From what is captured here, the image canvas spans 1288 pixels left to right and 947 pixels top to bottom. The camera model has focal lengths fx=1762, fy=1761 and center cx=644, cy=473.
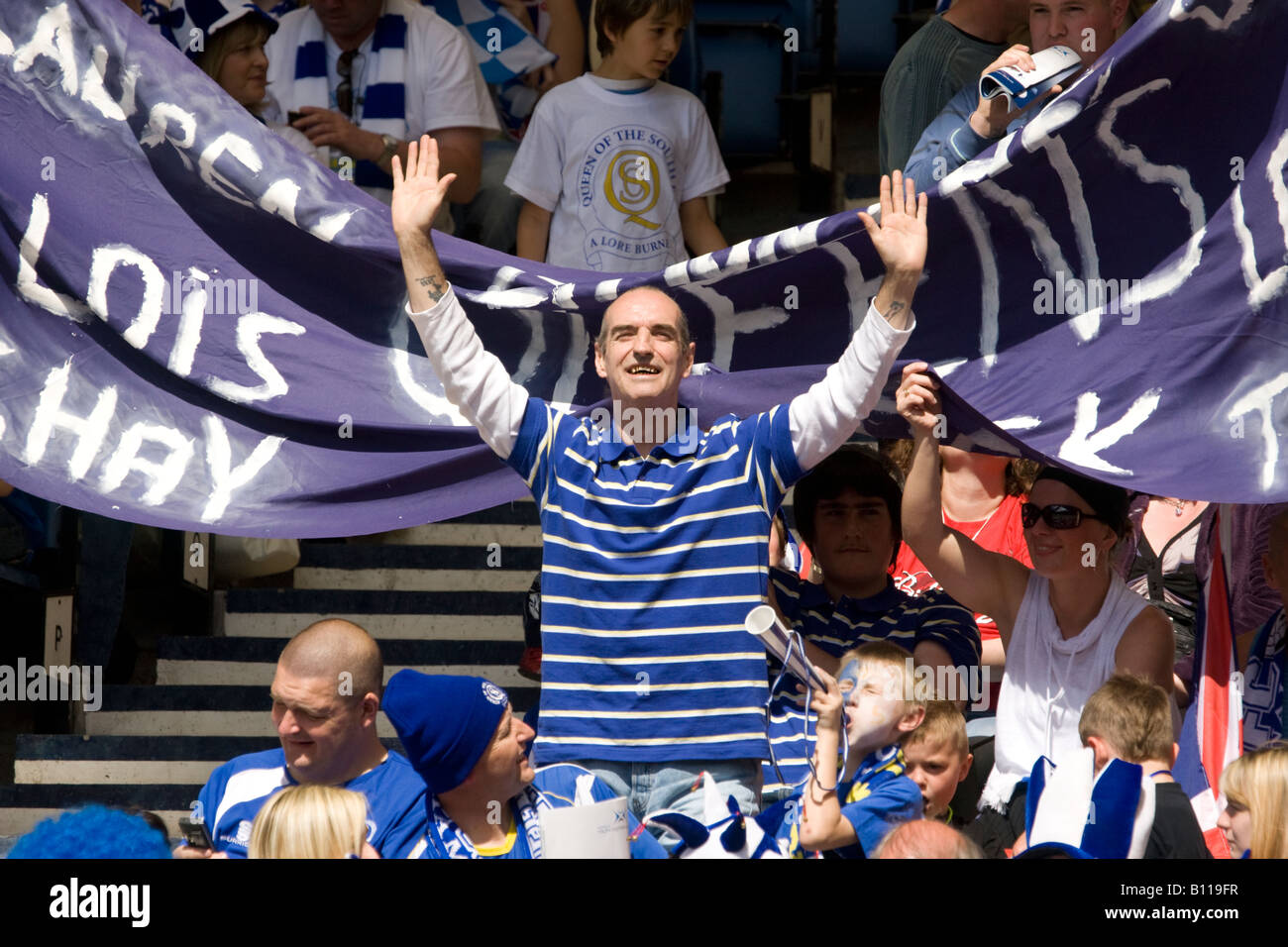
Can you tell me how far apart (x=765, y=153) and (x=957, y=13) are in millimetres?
3104

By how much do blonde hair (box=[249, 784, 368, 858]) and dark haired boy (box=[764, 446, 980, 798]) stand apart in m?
1.28

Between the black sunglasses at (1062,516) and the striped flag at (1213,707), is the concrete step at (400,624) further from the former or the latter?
the striped flag at (1213,707)

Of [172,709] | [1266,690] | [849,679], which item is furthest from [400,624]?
[1266,690]

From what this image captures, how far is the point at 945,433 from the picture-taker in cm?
439

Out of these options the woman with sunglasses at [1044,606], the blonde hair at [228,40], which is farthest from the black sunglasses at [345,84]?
the woman with sunglasses at [1044,606]

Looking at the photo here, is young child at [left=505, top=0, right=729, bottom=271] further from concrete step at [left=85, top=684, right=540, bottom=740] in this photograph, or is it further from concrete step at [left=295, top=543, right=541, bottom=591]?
concrete step at [left=85, top=684, right=540, bottom=740]

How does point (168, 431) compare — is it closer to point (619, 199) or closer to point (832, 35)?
point (619, 199)

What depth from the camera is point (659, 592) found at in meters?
3.89

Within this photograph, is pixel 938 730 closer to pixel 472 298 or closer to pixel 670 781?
A: pixel 670 781

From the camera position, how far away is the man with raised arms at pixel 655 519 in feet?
12.6

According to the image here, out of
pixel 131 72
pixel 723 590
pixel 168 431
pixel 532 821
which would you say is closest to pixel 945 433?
pixel 723 590

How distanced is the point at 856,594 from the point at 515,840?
4.30ft

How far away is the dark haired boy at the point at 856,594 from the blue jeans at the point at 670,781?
0.57 metres
